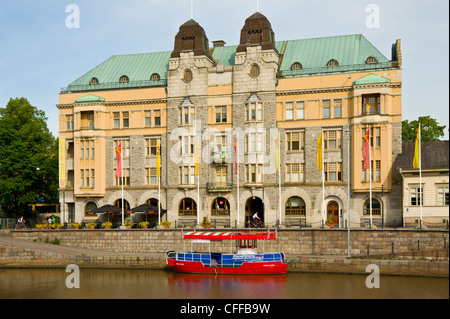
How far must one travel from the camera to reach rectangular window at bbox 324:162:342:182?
204 ft

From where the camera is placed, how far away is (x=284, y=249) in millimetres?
54656

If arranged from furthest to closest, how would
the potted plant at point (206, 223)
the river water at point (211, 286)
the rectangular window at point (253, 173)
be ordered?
the rectangular window at point (253, 173)
the potted plant at point (206, 223)
the river water at point (211, 286)

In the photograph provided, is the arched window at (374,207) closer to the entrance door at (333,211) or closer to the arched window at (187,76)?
the entrance door at (333,211)

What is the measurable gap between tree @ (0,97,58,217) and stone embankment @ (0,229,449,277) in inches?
461

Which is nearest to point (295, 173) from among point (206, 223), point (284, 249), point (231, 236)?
point (206, 223)

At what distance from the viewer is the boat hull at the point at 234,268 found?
47750 mm

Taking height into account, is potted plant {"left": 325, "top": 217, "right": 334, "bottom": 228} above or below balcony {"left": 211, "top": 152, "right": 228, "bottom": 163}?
below

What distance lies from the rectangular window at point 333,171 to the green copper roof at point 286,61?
1061cm

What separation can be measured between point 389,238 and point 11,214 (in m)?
48.4

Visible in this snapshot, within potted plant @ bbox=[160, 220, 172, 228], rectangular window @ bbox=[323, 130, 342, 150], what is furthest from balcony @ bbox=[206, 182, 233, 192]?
rectangular window @ bbox=[323, 130, 342, 150]

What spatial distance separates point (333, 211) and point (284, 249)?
1034cm

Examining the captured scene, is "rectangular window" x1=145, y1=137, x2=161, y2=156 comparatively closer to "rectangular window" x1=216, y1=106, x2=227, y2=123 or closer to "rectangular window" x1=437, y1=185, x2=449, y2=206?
"rectangular window" x1=216, y1=106, x2=227, y2=123

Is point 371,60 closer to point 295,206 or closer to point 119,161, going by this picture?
point 295,206

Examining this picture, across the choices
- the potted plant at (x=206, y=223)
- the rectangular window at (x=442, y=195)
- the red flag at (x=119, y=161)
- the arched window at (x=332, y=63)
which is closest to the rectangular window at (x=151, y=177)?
the red flag at (x=119, y=161)
